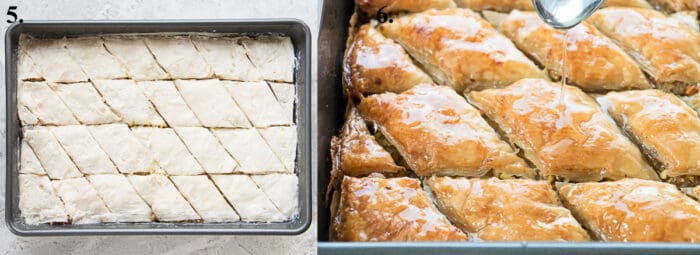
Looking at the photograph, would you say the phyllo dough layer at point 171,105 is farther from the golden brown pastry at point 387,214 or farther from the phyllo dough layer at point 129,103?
the golden brown pastry at point 387,214

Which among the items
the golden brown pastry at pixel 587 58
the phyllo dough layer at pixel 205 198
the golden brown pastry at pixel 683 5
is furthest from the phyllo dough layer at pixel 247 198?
the golden brown pastry at pixel 683 5

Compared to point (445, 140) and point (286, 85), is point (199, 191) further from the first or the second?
point (445, 140)

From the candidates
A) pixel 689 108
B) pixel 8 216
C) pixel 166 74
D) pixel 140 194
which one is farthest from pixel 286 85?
pixel 689 108

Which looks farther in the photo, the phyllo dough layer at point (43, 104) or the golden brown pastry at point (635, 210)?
the phyllo dough layer at point (43, 104)

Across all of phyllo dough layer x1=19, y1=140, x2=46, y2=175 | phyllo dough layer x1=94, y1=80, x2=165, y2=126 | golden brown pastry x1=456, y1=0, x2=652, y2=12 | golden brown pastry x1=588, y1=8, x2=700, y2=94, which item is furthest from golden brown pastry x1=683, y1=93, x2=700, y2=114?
phyllo dough layer x1=19, y1=140, x2=46, y2=175

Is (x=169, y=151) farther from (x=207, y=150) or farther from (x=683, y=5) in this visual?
(x=683, y=5)

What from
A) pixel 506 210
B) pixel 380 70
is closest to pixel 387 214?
pixel 506 210
